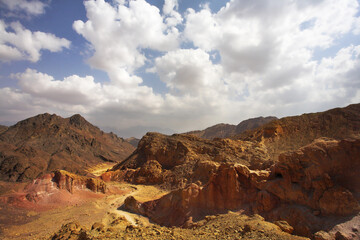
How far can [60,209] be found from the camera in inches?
676

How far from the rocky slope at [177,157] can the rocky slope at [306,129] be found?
15.2ft

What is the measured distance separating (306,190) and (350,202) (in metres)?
1.94

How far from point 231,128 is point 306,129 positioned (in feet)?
235

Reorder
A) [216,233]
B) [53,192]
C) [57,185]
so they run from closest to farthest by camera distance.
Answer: [216,233] → [53,192] → [57,185]

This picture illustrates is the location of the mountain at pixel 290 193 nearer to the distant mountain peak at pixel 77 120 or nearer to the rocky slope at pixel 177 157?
the rocky slope at pixel 177 157

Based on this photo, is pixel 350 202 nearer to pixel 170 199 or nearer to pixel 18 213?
pixel 170 199

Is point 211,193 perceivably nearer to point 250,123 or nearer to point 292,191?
point 292,191

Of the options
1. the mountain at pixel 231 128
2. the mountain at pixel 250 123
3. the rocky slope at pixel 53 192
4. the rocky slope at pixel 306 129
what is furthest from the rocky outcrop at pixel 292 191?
the mountain at pixel 250 123

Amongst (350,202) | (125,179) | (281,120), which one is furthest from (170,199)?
(281,120)

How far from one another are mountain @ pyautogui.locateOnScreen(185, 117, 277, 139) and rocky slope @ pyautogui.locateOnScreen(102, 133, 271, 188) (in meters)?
62.1

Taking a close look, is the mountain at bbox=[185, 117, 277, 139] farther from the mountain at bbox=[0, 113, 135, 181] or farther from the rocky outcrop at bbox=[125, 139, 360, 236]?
the rocky outcrop at bbox=[125, 139, 360, 236]

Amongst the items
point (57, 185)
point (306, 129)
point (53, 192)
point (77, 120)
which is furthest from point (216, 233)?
point (77, 120)

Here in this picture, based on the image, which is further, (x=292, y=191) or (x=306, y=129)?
(x=306, y=129)

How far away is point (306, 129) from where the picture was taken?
126 feet
